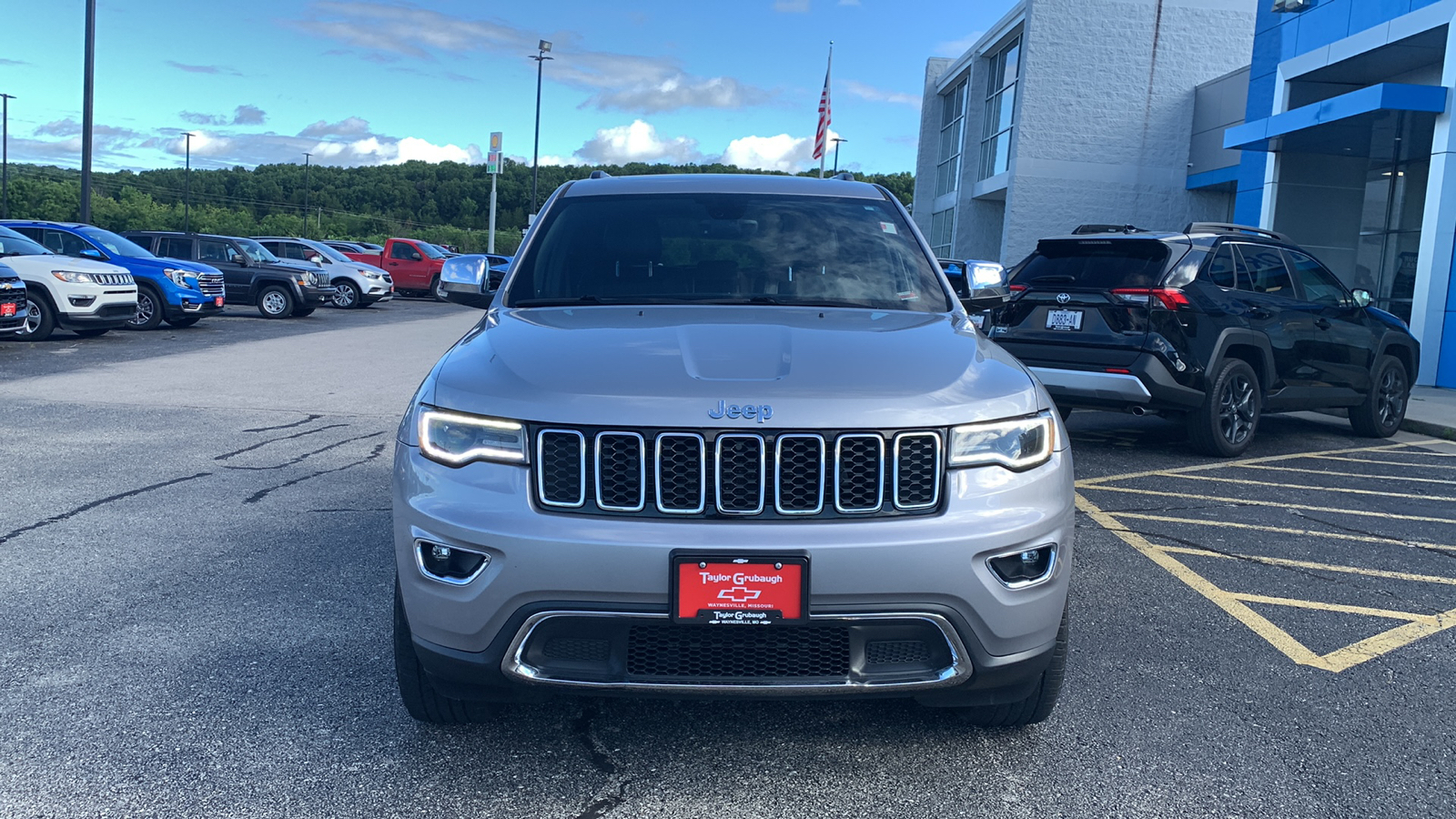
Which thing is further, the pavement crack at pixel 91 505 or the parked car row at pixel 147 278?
the parked car row at pixel 147 278

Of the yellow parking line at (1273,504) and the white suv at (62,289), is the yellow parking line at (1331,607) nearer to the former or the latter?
the yellow parking line at (1273,504)

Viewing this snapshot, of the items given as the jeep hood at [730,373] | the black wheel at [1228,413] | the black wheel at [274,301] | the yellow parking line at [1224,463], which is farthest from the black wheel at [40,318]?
the black wheel at [1228,413]

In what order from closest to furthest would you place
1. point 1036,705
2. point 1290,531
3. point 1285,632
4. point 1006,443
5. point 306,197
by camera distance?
point 1006,443 < point 1036,705 < point 1285,632 < point 1290,531 < point 306,197

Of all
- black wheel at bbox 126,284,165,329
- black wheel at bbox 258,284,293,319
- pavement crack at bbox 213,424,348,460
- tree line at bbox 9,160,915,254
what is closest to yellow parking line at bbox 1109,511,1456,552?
pavement crack at bbox 213,424,348,460

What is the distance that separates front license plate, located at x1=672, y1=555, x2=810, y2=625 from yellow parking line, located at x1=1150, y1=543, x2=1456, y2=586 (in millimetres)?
3569

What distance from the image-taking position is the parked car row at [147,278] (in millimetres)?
15086

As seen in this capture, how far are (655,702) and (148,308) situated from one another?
17.5 meters

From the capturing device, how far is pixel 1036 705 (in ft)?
9.93

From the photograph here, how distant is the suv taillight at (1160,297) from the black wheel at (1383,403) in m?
3.24

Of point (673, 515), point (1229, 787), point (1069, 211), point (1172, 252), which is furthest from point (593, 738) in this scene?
point (1069, 211)

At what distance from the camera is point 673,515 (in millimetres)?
2607

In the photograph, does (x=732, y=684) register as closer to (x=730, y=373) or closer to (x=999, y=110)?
(x=730, y=373)

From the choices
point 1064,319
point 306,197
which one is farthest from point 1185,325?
point 306,197

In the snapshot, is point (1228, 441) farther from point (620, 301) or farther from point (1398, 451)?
point (620, 301)
